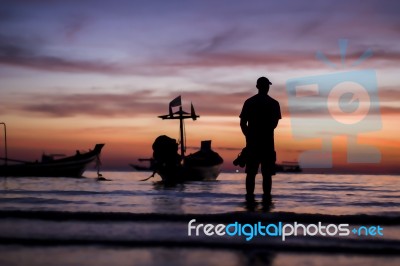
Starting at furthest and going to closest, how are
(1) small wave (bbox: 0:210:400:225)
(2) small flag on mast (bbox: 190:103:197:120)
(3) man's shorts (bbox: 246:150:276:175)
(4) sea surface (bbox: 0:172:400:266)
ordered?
(2) small flag on mast (bbox: 190:103:197:120) < (3) man's shorts (bbox: 246:150:276:175) < (1) small wave (bbox: 0:210:400:225) < (4) sea surface (bbox: 0:172:400:266)

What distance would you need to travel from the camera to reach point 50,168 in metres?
54.9

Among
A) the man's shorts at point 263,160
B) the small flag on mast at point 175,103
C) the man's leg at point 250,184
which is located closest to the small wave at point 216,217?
the man's shorts at point 263,160

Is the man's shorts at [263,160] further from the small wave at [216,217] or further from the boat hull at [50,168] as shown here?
the boat hull at [50,168]

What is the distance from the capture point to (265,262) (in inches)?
159

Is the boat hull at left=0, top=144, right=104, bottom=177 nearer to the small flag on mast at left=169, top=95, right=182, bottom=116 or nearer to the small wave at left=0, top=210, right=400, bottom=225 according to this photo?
the small flag on mast at left=169, top=95, right=182, bottom=116

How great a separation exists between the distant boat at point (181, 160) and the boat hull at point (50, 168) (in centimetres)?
1377

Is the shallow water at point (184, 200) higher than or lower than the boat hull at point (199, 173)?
higher

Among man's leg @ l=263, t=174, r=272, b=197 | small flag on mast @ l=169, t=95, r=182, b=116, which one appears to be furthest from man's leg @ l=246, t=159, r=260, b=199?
small flag on mast @ l=169, t=95, r=182, b=116

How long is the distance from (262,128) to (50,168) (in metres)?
49.2

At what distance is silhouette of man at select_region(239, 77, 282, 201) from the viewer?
9781 mm

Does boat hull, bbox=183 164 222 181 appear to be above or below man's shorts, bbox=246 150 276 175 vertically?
below

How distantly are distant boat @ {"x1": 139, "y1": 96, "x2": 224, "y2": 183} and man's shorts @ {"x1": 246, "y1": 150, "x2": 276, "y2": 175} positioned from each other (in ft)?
64.1

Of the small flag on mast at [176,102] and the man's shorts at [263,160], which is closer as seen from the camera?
the man's shorts at [263,160]

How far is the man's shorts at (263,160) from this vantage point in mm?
9766
